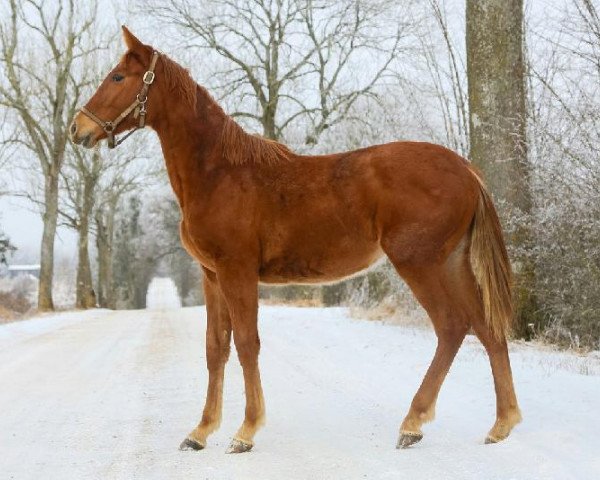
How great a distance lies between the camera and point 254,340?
4129 mm

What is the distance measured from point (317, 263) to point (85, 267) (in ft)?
96.1

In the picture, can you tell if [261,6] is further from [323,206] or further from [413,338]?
[323,206]

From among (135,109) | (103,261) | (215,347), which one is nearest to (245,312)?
(215,347)

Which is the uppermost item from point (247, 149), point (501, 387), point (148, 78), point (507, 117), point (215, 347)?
point (507, 117)

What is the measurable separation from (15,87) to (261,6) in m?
9.97

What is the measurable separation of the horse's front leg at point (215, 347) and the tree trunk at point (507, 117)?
476cm

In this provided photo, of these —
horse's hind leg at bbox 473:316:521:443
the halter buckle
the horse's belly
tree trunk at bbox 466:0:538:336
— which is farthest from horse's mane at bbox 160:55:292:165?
tree trunk at bbox 466:0:538:336

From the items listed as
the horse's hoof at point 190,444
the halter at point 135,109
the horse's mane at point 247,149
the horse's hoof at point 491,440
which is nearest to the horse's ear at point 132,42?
the halter at point 135,109

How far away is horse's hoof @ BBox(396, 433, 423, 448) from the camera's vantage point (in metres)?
3.79

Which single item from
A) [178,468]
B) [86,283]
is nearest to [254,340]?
[178,468]

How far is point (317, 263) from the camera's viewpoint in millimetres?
4188

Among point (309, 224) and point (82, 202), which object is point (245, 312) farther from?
point (82, 202)

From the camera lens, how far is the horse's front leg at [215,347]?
13.8ft

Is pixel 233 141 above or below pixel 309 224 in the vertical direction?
above
